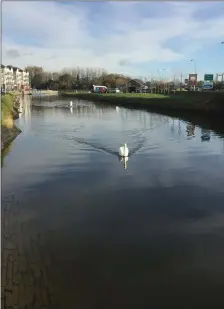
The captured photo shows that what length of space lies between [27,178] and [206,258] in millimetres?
11805

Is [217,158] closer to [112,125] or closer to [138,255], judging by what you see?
[138,255]

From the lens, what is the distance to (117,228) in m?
Result: 13.3

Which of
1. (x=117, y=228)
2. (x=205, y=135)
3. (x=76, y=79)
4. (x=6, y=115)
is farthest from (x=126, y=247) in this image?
(x=76, y=79)

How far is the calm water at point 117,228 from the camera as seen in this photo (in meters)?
9.52

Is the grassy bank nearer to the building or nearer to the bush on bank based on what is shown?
the bush on bank

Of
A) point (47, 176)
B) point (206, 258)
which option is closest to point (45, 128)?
point (47, 176)

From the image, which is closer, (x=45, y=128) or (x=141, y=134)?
(x=141, y=134)

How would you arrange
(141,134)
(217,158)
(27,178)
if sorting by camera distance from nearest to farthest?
(27,178) → (217,158) → (141,134)

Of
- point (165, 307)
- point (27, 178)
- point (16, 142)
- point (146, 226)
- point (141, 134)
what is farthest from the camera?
point (141, 134)

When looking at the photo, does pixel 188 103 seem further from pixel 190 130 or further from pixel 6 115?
pixel 6 115

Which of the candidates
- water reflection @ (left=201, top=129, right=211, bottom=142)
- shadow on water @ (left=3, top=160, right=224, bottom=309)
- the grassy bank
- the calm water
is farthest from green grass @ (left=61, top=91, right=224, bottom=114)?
shadow on water @ (left=3, top=160, right=224, bottom=309)

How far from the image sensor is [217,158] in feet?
83.9

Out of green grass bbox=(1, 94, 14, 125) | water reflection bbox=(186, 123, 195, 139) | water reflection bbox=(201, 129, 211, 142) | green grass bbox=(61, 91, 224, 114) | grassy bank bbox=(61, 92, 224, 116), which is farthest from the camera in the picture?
green grass bbox=(61, 91, 224, 114)

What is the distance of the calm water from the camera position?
952 centimetres
